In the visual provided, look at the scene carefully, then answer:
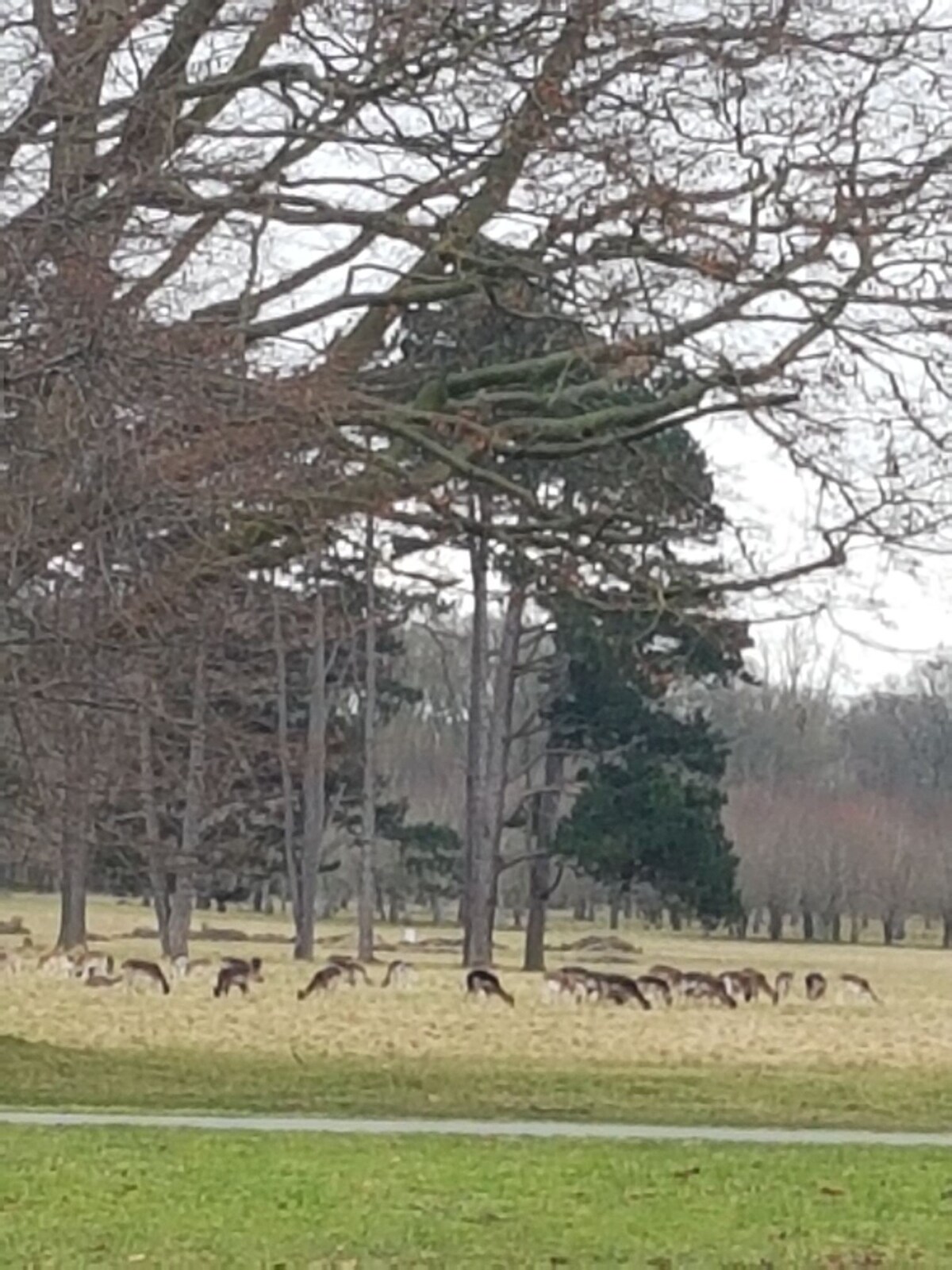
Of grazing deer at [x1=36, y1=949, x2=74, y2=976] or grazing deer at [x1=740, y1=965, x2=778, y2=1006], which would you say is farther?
grazing deer at [x1=36, y1=949, x2=74, y2=976]

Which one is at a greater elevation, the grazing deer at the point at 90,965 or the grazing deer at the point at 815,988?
the grazing deer at the point at 815,988

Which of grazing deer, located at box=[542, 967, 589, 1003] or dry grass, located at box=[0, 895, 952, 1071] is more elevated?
grazing deer, located at box=[542, 967, 589, 1003]

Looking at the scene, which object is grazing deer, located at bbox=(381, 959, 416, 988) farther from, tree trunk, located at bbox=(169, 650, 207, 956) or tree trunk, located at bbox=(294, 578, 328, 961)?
tree trunk, located at bbox=(294, 578, 328, 961)

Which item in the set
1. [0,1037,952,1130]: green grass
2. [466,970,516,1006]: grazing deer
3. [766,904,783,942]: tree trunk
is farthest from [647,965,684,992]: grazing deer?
[766,904,783,942]: tree trunk

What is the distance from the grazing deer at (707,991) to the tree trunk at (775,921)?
36526 mm

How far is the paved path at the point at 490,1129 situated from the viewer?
15.2 m

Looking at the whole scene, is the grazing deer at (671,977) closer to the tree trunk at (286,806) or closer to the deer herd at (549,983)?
the deer herd at (549,983)

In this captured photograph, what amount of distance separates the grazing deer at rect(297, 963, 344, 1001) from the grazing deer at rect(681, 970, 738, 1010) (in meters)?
4.79

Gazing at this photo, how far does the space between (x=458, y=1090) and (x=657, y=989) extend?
17.6 metres

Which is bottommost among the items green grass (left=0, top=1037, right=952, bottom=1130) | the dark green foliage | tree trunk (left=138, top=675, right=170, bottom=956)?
green grass (left=0, top=1037, right=952, bottom=1130)

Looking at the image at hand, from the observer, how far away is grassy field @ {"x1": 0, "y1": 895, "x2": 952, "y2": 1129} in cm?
1848

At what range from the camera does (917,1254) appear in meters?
10.1

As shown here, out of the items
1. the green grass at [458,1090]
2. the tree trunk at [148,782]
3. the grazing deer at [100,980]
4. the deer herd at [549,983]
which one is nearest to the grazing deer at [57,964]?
the deer herd at [549,983]

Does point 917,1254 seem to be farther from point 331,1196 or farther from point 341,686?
point 341,686
